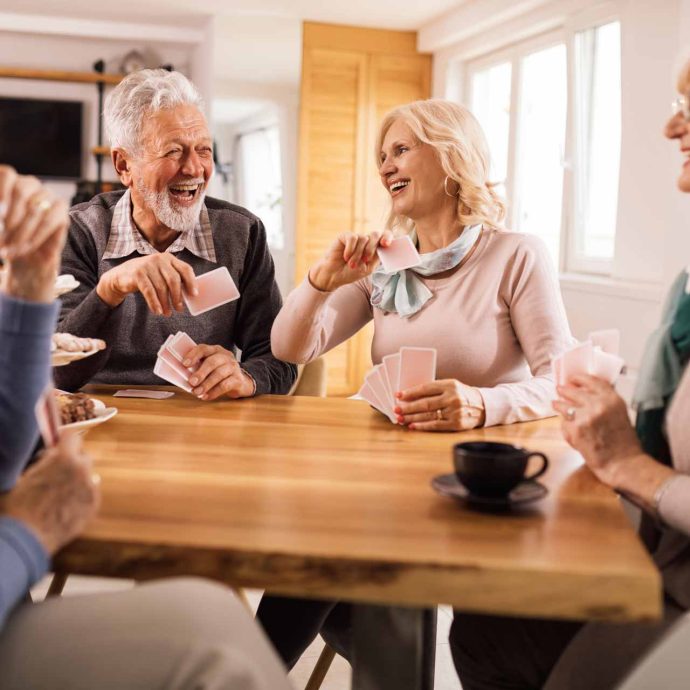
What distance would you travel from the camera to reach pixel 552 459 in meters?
1.55

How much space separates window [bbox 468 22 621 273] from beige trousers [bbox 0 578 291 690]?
4467mm

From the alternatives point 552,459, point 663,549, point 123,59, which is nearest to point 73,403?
point 552,459

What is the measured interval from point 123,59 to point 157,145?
6.11 metres

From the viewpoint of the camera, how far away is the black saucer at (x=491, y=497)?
122 cm

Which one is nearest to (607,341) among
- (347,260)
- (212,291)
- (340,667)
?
(347,260)

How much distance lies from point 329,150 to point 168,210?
5.15 m

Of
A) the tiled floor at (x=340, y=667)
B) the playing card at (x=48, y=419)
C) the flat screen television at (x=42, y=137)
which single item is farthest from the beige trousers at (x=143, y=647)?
the flat screen television at (x=42, y=137)

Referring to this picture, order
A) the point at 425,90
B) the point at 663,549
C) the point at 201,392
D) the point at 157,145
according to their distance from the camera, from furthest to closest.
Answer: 1. the point at 425,90
2. the point at 157,145
3. the point at 201,392
4. the point at 663,549

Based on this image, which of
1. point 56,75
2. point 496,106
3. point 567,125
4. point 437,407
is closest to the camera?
point 437,407

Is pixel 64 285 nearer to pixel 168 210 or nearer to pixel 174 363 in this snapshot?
pixel 174 363

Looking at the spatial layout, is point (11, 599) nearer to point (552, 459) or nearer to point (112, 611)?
point (112, 611)

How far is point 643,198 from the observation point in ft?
15.4

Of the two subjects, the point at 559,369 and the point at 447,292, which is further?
the point at 447,292

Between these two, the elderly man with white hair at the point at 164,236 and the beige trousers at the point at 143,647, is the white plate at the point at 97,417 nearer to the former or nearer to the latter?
the elderly man with white hair at the point at 164,236
